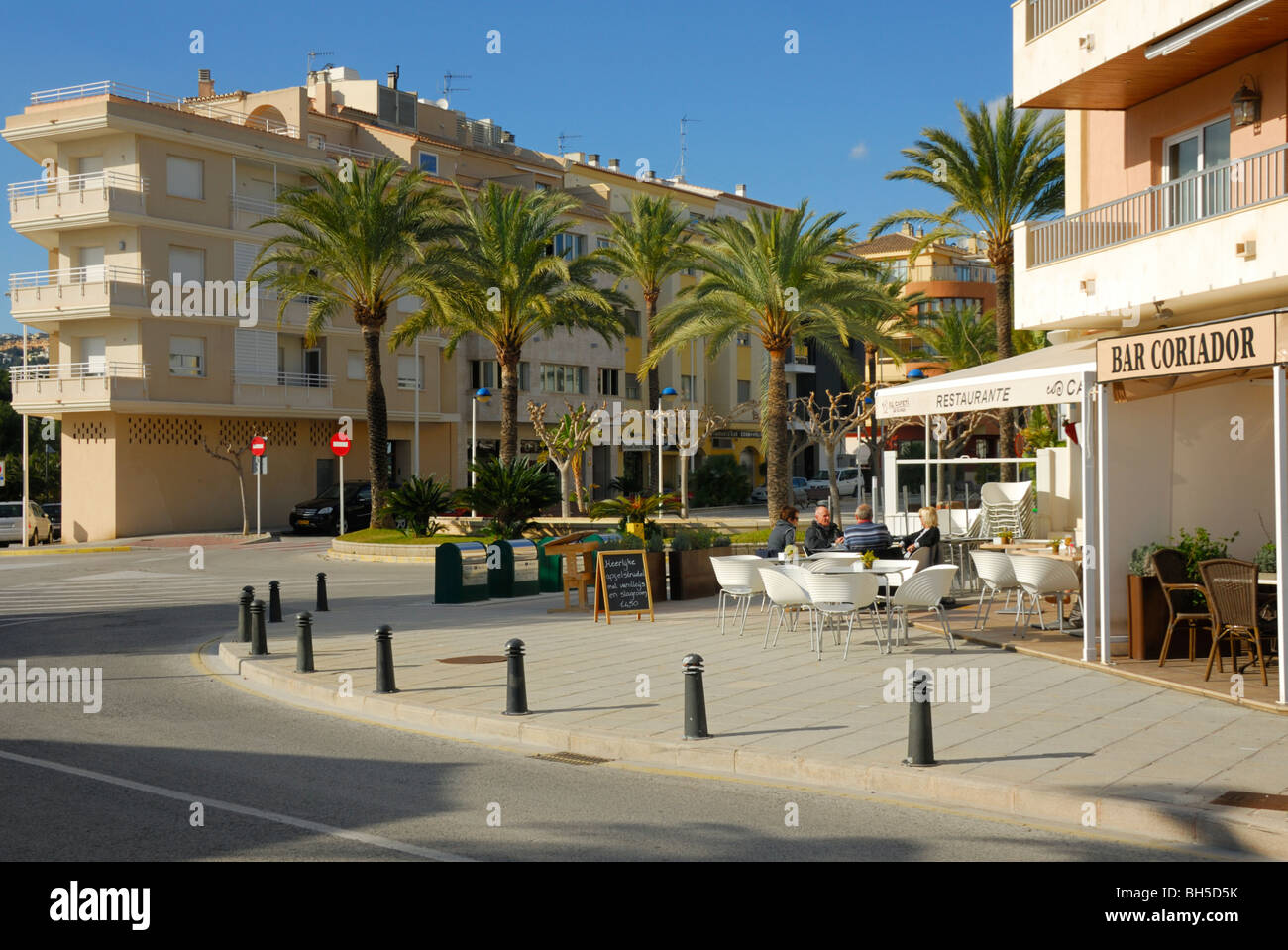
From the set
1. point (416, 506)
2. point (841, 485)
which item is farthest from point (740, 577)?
point (841, 485)

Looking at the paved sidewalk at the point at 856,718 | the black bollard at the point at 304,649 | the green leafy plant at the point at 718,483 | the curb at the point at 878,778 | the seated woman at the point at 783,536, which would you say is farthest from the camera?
the green leafy plant at the point at 718,483

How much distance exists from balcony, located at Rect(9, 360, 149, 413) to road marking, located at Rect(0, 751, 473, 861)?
122 feet

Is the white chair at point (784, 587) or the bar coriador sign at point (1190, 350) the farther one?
the white chair at point (784, 587)

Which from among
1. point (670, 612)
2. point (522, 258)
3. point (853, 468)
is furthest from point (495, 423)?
point (670, 612)

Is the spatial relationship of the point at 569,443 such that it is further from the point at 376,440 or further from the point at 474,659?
the point at 474,659

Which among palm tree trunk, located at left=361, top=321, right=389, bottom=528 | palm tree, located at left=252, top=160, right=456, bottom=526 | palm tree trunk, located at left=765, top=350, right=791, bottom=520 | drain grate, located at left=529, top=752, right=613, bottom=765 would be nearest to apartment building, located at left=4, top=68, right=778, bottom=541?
palm tree, located at left=252, top=160, right=456, bottom=526

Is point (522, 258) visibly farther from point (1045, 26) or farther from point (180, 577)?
point (1045, 26)

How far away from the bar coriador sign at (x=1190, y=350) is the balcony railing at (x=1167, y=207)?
372 cm

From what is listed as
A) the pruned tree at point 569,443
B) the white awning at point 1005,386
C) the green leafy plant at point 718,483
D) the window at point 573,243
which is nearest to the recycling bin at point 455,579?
the white awning at point 1005,386

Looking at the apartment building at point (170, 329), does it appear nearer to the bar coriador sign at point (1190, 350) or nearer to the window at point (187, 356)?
the window at point (187, 356)

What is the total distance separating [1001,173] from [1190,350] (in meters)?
24.6

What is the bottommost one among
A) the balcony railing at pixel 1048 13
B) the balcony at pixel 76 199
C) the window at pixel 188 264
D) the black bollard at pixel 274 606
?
the black bollard at pixel 274 606

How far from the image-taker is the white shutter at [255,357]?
4747 centimetres

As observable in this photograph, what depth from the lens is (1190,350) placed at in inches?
419
